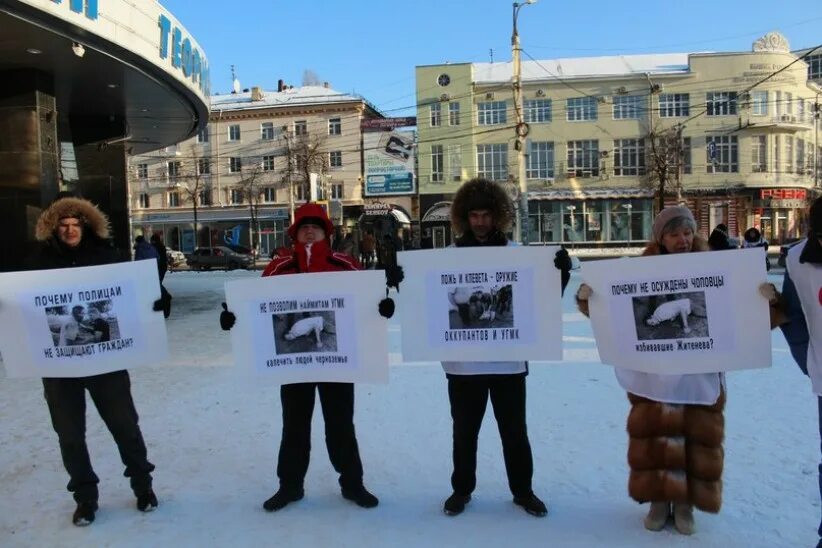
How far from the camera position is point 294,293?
381cm

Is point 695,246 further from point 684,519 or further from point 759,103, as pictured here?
point 759,103

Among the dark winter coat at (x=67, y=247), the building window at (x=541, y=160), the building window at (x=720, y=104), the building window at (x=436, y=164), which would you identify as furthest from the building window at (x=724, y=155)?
the dark winter coat at (x=67, y=247)

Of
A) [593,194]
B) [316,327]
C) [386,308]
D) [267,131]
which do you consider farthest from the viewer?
[267,131]

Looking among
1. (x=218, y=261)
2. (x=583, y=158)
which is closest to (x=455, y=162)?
(x=583, y=158)

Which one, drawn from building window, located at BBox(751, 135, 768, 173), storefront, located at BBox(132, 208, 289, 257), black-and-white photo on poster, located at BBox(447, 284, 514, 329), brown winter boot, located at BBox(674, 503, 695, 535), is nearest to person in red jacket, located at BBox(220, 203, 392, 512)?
black-and-white photo on poster, located at BBox(447, 284, 514, 329)

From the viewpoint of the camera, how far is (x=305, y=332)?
12.5ft

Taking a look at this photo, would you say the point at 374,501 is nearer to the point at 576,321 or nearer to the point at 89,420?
the point at 89,420

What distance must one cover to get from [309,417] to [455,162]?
44321mm

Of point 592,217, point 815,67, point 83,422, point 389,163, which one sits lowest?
point 83,422

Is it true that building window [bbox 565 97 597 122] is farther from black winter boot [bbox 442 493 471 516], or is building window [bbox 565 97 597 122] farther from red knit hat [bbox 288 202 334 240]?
black winter boot [bbox 442 493 471 516]

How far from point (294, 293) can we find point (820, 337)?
2883 millimetres

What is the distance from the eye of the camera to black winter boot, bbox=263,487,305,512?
3801mm


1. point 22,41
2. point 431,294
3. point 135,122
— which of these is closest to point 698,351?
point 431,294

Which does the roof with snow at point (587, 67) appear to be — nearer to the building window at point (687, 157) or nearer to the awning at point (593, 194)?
the building window at point (687, 157)
